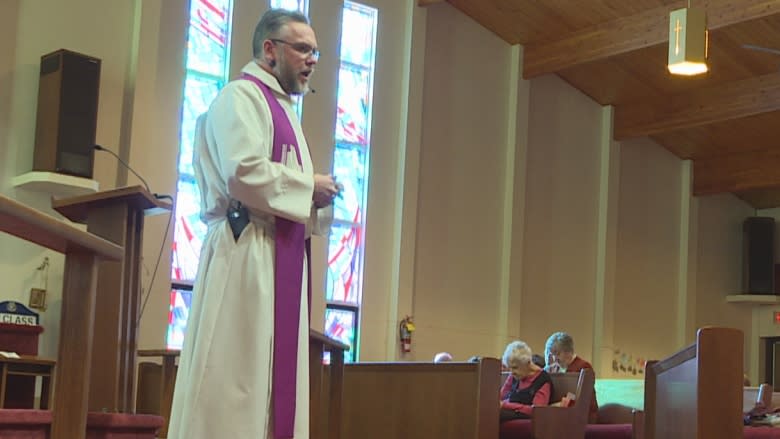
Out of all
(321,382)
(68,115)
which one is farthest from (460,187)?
(321,382)

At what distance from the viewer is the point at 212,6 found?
9.15 m

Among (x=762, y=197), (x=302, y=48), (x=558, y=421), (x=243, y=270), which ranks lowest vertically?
(x=558, y=421)

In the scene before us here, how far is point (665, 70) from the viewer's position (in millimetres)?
11617

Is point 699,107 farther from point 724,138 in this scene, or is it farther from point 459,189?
point 459,189

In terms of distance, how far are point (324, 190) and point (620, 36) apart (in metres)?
8.55

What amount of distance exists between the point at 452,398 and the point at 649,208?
8230 millimetres

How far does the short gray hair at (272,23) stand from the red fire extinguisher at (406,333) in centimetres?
760

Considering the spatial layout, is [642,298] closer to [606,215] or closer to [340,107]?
[606,215]

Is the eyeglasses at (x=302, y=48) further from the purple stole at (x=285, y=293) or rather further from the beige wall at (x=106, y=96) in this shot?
the beige wall at (x=106, y=96)

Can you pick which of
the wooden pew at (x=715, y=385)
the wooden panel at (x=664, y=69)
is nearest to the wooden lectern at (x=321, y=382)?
the wooden pew at (x=715, y=385)

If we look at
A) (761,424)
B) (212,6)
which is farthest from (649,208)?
(761,424)

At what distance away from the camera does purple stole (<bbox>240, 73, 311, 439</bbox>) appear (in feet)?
7.82

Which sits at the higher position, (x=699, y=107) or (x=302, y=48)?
(x=699, y=107)

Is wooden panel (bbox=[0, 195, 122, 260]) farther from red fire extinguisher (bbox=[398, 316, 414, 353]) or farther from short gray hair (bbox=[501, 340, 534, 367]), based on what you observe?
red fire extinguisher (bbox=[398, 316, 414, 353])
